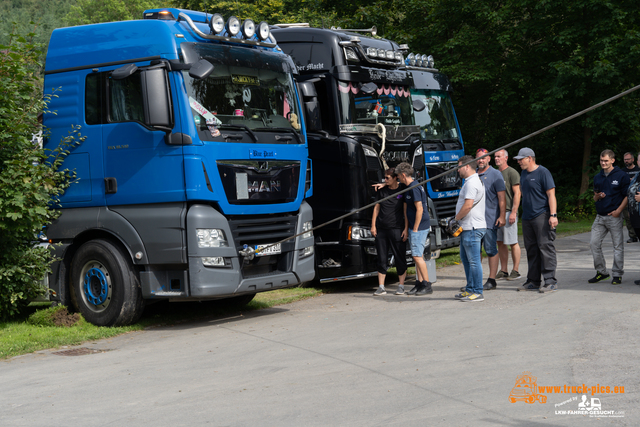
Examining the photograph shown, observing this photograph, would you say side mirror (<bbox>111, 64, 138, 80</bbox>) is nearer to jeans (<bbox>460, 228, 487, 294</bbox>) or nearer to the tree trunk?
jeans (<bbox>460, 228, 487, 294</bbox>)

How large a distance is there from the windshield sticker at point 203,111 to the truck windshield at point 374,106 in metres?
2.86

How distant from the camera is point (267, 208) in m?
8.45

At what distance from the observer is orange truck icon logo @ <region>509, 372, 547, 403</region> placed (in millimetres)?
4805

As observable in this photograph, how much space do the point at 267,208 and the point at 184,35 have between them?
7.45ft

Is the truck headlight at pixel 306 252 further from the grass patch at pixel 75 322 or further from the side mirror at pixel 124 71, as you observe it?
the side mirror at pixel 124 71

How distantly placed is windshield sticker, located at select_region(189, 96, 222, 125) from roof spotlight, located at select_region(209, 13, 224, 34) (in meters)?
0.96

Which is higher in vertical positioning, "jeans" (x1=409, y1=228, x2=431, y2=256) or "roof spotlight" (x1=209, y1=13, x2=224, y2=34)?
"roof spotlight" (x1=209, y1=13, x2=224, y2=34)

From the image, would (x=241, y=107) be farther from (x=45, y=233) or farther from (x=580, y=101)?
(x=580, y=101)

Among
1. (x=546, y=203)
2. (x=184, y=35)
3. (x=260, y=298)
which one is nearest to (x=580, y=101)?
(x=546, y=203)

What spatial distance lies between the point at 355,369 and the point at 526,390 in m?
1.49

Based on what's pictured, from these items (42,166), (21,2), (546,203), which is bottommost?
(546,203)

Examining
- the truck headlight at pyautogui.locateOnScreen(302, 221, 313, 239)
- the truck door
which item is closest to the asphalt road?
the truck headlight at pyautogui.locateOnScreen(302, 221, 313, 239)

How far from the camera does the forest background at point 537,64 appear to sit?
20609 mm

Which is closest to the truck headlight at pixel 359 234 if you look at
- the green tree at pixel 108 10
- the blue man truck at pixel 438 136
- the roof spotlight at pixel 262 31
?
the blue man truck at pixel 438 136
